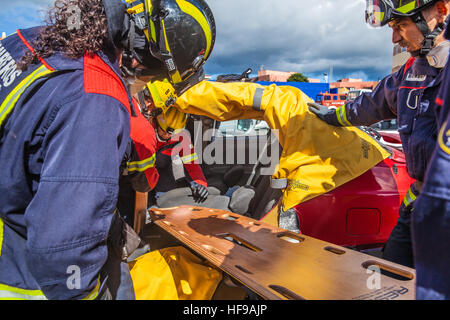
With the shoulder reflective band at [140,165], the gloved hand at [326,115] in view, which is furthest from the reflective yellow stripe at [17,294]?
the gloved hand at [326,115]

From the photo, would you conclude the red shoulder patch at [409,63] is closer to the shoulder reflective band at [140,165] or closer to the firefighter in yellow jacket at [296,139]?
the firefighter in yellow jacket at [296,139]

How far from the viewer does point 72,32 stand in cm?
89

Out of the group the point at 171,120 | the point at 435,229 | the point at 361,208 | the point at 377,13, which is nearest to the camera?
the point at 435,229

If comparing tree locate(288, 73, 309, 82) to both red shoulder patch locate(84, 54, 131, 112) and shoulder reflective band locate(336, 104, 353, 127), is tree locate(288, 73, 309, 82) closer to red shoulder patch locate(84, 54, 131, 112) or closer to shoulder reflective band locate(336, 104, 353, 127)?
shoulder reflective band locate(336, 104, 353, 127)

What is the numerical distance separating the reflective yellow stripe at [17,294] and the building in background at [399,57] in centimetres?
234

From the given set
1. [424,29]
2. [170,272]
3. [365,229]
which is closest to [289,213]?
[365,229]

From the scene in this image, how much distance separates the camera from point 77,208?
27.5 inches

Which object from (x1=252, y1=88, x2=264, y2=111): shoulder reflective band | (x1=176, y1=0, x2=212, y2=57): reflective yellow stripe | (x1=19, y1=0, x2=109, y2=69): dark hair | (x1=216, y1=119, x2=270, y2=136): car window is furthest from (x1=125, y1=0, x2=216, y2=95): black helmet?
(x1=216, y1=119, x2=270, y2=136): car window

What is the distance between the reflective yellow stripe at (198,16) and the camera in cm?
143

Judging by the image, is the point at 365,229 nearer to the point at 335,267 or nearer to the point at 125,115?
the point at 335,267

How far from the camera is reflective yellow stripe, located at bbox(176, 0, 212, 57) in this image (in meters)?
1.43

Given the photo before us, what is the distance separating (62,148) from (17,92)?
0.80 feet

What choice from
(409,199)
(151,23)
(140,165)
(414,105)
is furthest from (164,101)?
(409,199)

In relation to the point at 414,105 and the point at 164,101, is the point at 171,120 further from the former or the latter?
the point at 414,105
